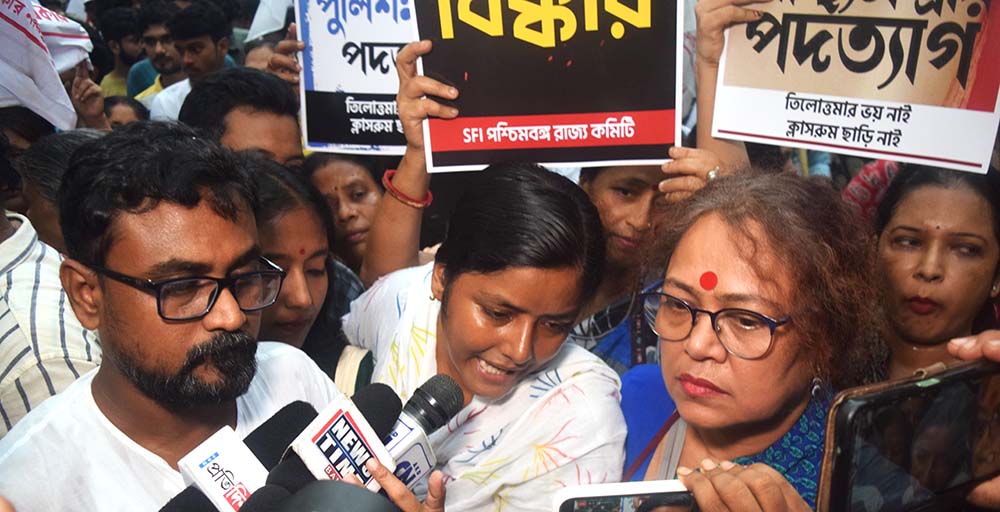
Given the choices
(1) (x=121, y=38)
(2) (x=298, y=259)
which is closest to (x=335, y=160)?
(2) (x=298, y=259)

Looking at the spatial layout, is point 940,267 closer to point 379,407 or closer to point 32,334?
point 379,407

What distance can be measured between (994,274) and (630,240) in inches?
45.6

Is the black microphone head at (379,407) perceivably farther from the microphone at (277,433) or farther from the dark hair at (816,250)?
the dark hair at (816,250)

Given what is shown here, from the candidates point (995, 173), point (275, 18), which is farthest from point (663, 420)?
point (275, 18)

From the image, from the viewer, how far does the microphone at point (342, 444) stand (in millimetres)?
1416

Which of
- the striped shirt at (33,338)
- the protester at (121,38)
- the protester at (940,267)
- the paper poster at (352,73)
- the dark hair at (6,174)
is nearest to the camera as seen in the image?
the striped shirt at (33,338)

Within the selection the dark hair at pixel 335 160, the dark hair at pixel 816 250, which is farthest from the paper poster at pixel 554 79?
the dark hair at pixel 335 160

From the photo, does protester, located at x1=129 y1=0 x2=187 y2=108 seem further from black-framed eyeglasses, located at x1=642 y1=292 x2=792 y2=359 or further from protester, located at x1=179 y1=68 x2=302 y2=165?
black-framed eyeglasses, located at x1=642 y1=292 x2=792 y2=359

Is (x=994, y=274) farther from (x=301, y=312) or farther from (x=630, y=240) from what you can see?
(x=301, y=312)

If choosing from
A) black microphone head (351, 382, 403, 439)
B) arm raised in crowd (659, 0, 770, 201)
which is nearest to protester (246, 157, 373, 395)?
arm raised in crowd (659, 0, 770, 201)

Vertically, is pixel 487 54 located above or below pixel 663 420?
above

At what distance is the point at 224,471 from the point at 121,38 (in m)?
7.95

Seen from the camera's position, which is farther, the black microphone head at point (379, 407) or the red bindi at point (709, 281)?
the red bindi at point (709, 281)

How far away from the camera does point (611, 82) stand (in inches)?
114
